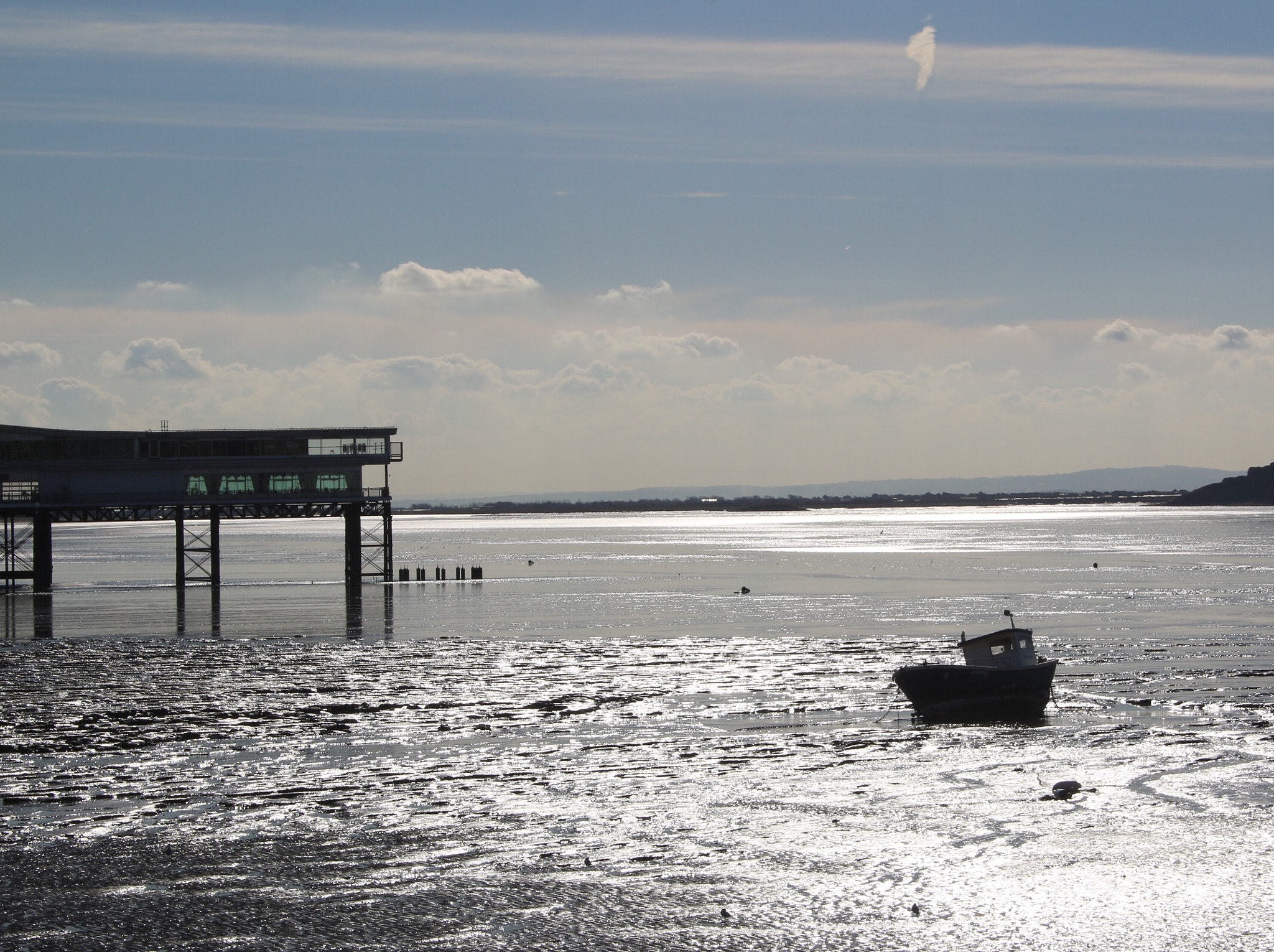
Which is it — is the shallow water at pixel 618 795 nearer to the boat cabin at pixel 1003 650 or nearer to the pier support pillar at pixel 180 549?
the boat cabin at pixel 1003 650

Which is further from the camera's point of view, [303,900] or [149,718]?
[149,718]

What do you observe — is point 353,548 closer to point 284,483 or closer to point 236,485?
point 284,483

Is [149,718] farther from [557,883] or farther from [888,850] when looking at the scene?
[888,850]

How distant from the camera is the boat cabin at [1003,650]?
46.5 meters

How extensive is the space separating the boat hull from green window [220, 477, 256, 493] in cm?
6974

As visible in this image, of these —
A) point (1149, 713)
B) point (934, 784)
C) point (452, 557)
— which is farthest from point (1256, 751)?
point (452, 557)

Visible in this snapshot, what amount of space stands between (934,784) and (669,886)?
10.7 m

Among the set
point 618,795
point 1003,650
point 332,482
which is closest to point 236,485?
point 332,482

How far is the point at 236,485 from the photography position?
333ft

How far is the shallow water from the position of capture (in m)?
23.5

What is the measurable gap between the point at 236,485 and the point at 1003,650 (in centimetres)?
7072

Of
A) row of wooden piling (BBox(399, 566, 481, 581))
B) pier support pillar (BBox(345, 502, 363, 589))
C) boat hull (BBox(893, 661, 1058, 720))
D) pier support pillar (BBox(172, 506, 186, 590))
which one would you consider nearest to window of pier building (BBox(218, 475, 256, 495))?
pier support pillar (BBox(172, 506, 186, 590))

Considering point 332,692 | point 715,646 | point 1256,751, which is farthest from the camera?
point 715,646

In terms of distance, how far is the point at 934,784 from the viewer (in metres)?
33.2
